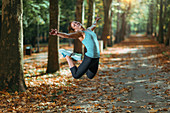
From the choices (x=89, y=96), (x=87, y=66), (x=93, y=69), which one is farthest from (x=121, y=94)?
(x=87, y=66)

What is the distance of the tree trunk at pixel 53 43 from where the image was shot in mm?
11781

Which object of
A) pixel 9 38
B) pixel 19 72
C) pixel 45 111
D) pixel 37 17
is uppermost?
pixel 37 17

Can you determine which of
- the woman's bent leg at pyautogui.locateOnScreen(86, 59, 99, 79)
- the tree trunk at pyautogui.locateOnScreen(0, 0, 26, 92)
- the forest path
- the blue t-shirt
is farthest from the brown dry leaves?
the blue t-shirt

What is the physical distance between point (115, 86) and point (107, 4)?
18.6 m

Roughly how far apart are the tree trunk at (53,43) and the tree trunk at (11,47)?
3.86 metres

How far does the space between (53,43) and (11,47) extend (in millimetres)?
4416

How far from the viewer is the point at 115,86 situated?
377 inches

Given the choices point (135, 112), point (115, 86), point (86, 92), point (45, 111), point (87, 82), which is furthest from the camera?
point (87, 82)

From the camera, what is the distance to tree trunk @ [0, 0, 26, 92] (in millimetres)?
7812

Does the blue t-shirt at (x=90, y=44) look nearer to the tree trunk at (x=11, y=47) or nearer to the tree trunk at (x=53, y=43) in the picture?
the tree trunk at (x=11, y=47)

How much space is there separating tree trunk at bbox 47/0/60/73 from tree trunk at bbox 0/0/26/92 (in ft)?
12.7

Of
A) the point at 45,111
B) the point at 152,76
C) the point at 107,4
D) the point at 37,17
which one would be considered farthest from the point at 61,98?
the point at 107,4

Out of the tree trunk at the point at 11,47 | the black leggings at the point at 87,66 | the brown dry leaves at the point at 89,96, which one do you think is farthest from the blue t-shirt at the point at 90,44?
the tree trunk at the point at 11,47

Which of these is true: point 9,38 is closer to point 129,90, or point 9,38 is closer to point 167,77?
point 129,90
